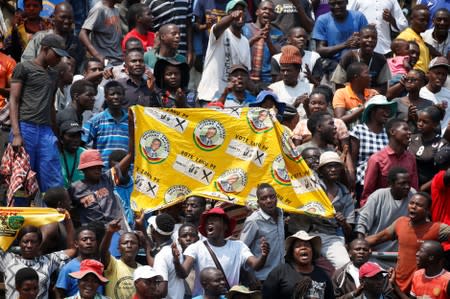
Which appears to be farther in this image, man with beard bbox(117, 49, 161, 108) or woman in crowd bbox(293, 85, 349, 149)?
man with beard bbox(117, 49, 161, 108)

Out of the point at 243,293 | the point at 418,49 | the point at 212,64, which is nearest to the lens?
the point at 243,293

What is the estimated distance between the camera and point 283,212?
728 inches

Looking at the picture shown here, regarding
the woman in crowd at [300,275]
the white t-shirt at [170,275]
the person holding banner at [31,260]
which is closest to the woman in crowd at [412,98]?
the woman in crowd at [300,275]

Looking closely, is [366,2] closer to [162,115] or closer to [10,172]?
[162,115]

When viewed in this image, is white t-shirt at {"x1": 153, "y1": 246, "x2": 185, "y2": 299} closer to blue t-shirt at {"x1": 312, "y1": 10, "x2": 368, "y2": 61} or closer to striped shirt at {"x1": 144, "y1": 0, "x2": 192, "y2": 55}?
striped shirt at {"x1": 144, "y1": 0, "x2": 192, "y2": 55}

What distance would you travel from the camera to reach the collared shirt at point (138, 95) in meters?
20.0

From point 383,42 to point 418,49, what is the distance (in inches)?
31.0

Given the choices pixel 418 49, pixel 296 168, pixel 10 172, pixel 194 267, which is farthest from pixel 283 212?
pixel 418 49

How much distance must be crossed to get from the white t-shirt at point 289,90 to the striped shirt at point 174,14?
67.2 inches

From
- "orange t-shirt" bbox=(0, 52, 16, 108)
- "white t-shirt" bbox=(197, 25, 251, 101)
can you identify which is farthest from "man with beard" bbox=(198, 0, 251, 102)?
"orange t-shirt" bbox=(0, 52, 16, 108)

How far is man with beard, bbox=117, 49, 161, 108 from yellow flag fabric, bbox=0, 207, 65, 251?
3.13 meters

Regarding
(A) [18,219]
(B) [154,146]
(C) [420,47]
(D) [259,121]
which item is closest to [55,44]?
(B) [154,146]

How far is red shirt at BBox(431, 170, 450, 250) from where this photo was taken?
740 inches

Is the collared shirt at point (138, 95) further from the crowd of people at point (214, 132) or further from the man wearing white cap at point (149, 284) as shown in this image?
the man wearing white cap at point (149, 284)
